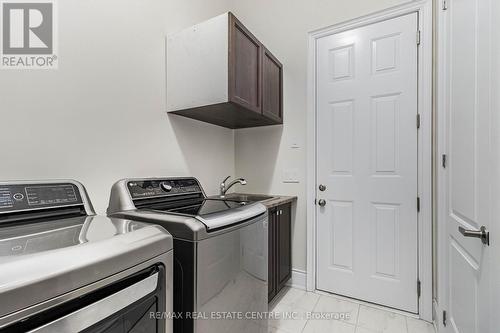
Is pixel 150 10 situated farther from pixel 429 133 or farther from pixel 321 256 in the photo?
pixel 321 256

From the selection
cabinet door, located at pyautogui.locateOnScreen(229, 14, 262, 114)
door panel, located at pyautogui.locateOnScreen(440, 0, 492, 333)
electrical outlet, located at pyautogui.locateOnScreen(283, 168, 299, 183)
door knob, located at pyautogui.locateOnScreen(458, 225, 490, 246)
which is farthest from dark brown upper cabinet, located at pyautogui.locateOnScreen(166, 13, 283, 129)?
door knob, located at pyautogui.locateOnScreen(458, 225, 490, 246)

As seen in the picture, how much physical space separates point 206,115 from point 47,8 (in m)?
1.07

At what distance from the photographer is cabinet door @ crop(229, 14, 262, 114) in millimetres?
1601

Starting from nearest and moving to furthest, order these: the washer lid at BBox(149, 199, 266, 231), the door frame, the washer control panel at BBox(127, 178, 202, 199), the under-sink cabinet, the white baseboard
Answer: the washer lid at BBox(149, 199, 266, 231), the washer control panel at BBox(127, 178, 202, 199), the door frame, the under-sink cabinet, the white baseboard

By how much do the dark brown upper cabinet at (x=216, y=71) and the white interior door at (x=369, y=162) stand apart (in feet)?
2.44

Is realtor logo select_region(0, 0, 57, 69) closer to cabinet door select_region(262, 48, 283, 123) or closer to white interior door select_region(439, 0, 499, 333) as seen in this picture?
cabinet door select_region(262, 48, 283, 123)

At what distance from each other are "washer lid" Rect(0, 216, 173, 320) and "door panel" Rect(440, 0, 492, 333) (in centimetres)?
123

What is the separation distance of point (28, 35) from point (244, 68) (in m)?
1.20

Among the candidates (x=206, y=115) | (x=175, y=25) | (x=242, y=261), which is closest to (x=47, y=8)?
(x=175, y=25)

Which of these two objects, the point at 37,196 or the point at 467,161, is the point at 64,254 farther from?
the point at 467,161

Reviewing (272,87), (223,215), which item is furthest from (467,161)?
(272,87)

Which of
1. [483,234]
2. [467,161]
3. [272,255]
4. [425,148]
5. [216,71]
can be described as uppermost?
[216,71]

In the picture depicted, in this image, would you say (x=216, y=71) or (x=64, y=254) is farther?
(x=216, y=71)

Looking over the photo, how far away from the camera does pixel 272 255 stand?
1938mm
